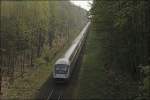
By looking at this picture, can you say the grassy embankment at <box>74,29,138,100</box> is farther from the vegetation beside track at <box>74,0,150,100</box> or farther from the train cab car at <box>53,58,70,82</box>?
the train cab car at <box>53,58,70,82</box>

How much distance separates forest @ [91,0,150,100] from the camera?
26091mm

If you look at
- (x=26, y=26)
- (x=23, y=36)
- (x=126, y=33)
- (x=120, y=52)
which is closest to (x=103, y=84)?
(x=120, y=52)

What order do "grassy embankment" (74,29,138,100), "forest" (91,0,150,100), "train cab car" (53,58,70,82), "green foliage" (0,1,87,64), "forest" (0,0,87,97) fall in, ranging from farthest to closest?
"green foliage" (0,1,87,64) → "forest" (0,0,87,97) → "train cab car" (53,58,70,82) → "grassy embankment" (74,29,138,100) → "forest" (91,0,150,100)

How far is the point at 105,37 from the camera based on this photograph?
123 feet

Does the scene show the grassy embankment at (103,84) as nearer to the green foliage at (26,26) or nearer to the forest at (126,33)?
the forest at (126,33)

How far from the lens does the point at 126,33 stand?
3048cm

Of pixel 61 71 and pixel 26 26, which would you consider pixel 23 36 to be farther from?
pixel 61 71

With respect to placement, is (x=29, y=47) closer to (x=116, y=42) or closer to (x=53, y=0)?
(x=53, y=0)

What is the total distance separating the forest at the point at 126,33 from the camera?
26091mm

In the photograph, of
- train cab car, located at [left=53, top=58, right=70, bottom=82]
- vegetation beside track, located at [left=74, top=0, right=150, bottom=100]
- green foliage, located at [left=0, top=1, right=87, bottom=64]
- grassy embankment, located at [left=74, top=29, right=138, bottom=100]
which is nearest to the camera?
vegetation beside track, located at [left=74, top=0, right=150, bottom=100]

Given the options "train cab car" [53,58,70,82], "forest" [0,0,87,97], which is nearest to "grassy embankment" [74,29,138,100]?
"train cab car" [53,58,70,82]

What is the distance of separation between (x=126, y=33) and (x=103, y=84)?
678cm

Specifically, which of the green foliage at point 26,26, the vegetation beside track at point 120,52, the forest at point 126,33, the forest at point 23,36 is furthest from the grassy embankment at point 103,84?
the green foliage at point 26,26

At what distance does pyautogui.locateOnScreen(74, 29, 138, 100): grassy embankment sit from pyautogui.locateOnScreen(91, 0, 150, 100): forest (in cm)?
85
